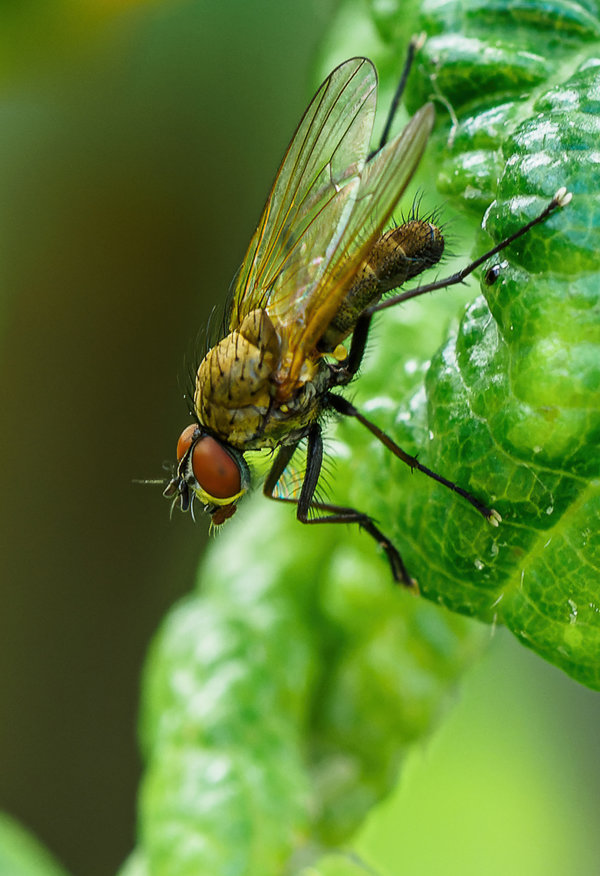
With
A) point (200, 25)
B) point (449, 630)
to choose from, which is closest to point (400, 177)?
point (449, 630)

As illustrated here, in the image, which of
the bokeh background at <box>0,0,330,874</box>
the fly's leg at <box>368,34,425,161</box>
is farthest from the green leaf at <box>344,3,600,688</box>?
the bokeh background at <box>0,0,330,874</box>

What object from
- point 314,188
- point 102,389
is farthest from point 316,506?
point 102,389

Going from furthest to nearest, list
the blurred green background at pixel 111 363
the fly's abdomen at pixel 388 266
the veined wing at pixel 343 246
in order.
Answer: the blurred green background at pixel 111 363 < the fly's abdomen at pixel 388 266 < the veined wing at pixel 343 246

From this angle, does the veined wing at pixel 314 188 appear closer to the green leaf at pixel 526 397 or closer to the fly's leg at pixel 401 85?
the fly's leg at pixel 401 85

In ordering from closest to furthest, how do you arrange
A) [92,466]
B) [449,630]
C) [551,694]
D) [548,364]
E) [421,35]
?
[548,364]
[421,35]
[449,630]
[551,694]
[92,466]

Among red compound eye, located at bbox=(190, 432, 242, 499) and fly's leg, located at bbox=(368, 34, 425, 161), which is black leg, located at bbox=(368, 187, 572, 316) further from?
red compound eye, located at bbox=(190, 432, 242, 499)

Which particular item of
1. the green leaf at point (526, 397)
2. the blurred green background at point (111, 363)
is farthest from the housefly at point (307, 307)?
the blurred green background at point (111, 363)

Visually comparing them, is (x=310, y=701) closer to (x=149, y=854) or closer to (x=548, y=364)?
(x=149, y=854)
